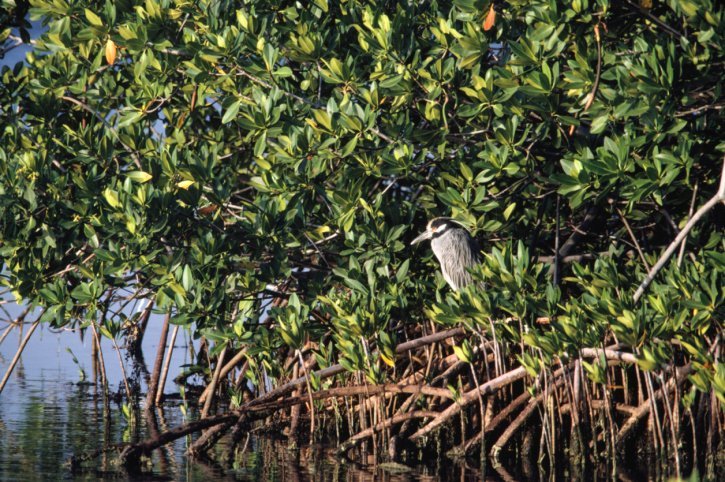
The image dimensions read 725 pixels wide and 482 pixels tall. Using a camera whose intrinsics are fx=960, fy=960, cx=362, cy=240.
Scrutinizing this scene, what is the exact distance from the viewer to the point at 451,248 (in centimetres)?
664

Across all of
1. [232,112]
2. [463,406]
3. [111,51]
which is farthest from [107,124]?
[463,406]

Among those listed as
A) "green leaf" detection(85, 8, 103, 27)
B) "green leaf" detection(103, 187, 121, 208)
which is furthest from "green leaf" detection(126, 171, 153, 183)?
"green leaf" detection(85, 8, 103, 27)

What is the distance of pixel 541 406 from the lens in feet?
20.9

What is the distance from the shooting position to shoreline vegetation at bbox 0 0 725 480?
535 cm

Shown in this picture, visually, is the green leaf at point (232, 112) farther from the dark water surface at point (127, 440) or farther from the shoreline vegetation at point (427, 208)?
the dark water surface at point (127, 440)

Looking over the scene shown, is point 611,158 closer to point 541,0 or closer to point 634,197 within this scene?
point 634,197

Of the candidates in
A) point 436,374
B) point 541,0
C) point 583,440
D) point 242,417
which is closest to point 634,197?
point 541,0

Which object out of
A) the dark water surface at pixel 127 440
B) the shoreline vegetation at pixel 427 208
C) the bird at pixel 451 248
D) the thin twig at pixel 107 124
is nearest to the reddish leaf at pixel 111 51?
the shoreline vegetation at pixel 427 208

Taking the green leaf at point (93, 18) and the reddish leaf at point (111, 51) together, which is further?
the reddish leaf at point (111, 51)

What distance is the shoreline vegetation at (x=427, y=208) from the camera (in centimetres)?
535

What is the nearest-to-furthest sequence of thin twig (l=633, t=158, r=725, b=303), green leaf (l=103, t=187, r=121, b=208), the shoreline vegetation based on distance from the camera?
thin twig (l=633, t=158, r=725, b=303)
the shoreline vegetation
green leaf (l=103, t=187, r=121, b=208)

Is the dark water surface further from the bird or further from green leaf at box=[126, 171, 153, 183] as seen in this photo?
green leaf at box=[126, 171, 153, 183]

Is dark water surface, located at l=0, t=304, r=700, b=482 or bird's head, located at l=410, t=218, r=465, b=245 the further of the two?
bird's head, located at l=410, t=218, r=465, b=245

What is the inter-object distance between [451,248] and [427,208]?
35 centimetres
